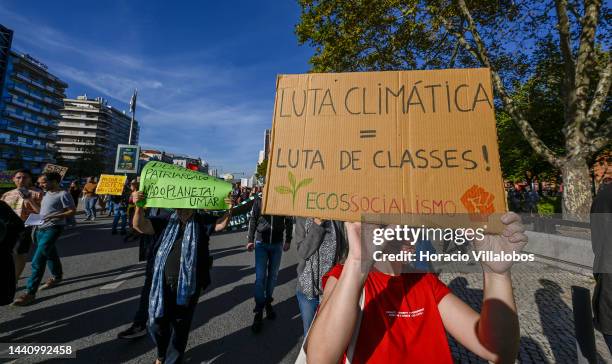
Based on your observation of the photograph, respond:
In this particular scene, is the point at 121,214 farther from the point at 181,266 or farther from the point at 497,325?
the point at 497,325

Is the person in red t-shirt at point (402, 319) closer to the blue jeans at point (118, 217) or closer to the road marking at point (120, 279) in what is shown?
the road marking at point (120, 279)

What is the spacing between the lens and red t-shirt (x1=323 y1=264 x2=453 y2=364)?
4.12 feet

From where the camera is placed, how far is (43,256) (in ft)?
15.2

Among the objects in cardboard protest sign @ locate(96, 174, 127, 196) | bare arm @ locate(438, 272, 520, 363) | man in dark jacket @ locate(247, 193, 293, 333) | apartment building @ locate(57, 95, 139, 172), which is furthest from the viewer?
apartment building @ locate(57, 95, 139, 172)

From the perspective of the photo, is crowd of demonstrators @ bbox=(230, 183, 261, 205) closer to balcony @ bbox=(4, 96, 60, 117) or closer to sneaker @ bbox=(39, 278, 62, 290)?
sneaker @ bbox=(39, 278, 62, 290)

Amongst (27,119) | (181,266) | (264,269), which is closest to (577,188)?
(264,269)

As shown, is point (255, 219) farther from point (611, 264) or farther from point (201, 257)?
point (611, 264)

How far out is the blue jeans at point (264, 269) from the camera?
3.98 meters

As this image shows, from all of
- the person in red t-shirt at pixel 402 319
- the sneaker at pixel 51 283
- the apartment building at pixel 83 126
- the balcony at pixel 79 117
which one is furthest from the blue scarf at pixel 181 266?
the balcony at pixel 79 117

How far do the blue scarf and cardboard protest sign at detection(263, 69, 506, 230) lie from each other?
1.80 m

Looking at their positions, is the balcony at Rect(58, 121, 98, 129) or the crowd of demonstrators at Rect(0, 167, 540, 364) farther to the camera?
the balcony at Rect(58, 121, 98, 129)

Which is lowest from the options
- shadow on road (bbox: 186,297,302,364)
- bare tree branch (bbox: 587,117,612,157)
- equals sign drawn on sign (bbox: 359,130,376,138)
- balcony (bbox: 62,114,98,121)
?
shadow on road (bbox: 186,297,302,364)

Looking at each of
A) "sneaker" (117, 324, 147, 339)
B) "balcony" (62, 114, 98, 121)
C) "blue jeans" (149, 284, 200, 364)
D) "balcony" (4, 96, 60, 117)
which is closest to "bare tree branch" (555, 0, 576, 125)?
"blue jeans" (149, 284, 200, 364)

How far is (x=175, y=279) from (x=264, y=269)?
1438mm
